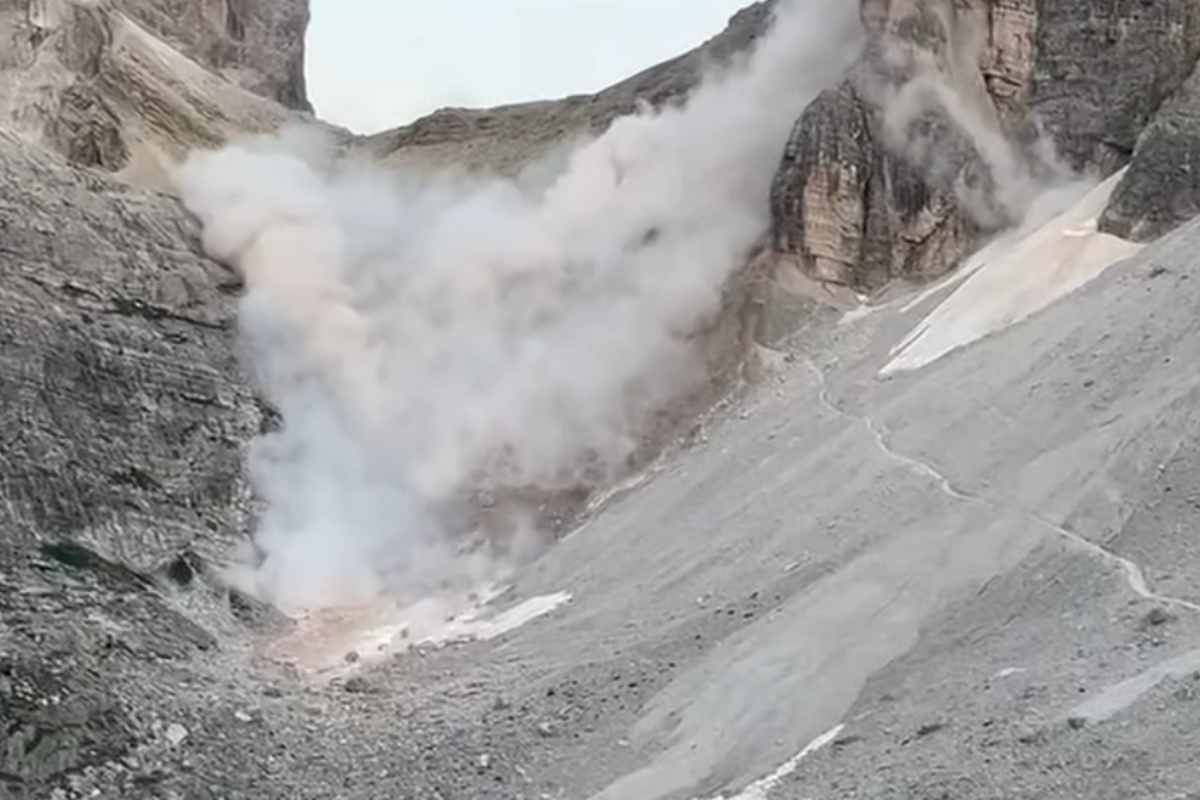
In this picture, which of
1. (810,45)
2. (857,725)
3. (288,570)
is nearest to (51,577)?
(288,570)

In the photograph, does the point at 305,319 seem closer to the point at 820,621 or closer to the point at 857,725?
the point at 820,621

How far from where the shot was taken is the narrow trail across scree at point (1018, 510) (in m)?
16.6

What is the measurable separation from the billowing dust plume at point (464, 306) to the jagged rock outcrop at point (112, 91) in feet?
4.40

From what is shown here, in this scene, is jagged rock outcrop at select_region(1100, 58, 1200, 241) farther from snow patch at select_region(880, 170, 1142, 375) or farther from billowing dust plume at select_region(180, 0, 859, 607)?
billowing dust plume at select_region(180, 0, 859, 607)

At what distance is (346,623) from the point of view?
25.0m

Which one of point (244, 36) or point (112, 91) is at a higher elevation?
point (244, 36)

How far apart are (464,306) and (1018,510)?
17562mm

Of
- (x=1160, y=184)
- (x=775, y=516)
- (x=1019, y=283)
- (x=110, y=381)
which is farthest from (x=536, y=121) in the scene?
(x=775, y=516)

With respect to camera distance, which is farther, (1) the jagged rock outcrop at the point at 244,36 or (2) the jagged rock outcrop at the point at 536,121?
(1) the jagged rock outcrop at the point at 244,36

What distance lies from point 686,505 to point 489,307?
418 inches

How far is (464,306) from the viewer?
34719mm

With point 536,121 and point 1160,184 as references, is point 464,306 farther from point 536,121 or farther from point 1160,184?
point 1160,184

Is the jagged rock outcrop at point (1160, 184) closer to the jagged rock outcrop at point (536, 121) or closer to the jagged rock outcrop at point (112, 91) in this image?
the jagged rock outcrop at point (536, 121)

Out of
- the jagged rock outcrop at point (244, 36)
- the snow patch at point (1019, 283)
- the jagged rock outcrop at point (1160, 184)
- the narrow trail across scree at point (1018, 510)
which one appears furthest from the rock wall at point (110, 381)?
the jagged rock outcrop at point (244, 36)
